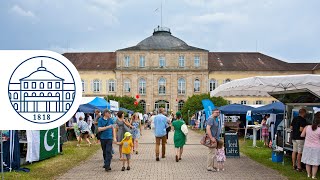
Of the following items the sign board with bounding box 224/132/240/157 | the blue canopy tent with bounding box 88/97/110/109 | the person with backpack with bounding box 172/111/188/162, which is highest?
the blue canopy tent with bounding box 88/97/110/109

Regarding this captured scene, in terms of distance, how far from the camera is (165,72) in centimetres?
8088

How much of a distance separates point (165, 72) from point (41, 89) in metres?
74.4

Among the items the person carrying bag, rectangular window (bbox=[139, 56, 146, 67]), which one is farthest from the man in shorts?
rectangular window (bbox=[139, 56, 146, 67])

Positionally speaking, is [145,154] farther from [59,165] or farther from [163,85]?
[163,85]

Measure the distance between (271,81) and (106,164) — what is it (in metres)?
5.17

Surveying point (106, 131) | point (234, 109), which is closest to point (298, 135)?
point (106, 131)

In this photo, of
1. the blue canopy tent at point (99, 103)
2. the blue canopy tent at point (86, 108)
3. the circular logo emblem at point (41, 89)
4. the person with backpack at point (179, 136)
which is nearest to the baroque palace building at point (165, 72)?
the blue canopy tent at point (99, 103)

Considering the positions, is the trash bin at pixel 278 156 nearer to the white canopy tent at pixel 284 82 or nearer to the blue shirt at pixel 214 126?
the white canopy tent at pixel 284 82

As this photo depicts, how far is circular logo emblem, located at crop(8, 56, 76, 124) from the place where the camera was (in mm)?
6430

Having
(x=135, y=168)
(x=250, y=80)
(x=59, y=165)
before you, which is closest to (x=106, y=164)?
(x=135, y=168)

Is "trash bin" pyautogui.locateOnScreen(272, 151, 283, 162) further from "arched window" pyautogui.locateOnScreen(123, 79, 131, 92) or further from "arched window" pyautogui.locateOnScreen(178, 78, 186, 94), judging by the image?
"arched window" pyautogui.locateOnScreen(123, 79, 131, 92)

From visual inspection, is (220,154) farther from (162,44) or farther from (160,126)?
(162,44)

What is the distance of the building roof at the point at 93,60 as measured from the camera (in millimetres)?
82938

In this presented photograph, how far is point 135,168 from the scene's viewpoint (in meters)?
12.9
